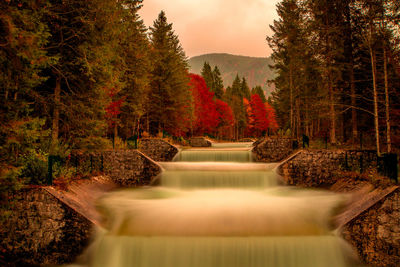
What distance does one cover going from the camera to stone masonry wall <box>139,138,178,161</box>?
1944 centimetres

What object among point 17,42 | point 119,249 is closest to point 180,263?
point 119,249

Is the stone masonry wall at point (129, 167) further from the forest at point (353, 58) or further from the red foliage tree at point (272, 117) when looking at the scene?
the red foliage tree at point (272, 117)

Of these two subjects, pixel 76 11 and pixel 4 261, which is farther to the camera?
pixel 76 11

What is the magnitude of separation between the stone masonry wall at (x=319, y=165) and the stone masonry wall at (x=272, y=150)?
5.62 meters

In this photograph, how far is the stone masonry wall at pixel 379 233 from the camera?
6.45m

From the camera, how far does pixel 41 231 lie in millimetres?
6633

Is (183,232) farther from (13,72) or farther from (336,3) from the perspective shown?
(336,3)

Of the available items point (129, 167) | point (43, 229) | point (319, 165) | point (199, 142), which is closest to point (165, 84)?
point (199, 142)

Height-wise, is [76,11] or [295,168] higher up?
[76,11]

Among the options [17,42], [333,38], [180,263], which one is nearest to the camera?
[17,42]

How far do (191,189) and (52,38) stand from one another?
29.6 ft

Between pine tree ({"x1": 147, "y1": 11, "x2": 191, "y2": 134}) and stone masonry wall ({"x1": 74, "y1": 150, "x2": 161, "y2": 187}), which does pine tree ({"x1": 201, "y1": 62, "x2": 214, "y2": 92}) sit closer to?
pine tree ({"x1": 147, "y1": 11, "x2": 191, "y2": 134})

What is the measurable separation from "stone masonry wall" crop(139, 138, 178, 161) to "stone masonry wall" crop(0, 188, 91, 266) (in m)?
12.6

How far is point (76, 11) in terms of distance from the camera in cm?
1017
